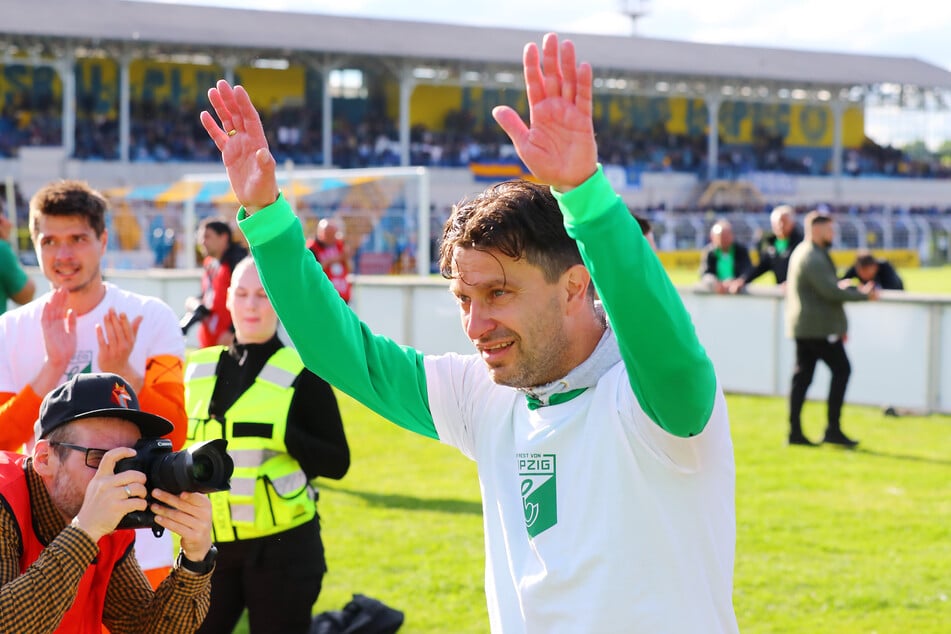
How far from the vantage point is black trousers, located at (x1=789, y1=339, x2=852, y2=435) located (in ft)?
35.7

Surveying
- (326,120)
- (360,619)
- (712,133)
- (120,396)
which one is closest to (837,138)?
(712,133)

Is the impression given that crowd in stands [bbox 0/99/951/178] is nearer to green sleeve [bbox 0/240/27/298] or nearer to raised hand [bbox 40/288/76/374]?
green sleeve [bbox 0/240/27/298]

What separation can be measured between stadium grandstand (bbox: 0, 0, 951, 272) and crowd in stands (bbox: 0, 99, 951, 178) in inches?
3.8

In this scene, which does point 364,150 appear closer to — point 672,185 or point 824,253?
point 672,185

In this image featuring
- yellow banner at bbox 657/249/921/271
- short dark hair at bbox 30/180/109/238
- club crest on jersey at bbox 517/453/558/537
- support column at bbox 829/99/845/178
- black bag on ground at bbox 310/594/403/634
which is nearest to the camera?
club crest on jersey at bbox 517/453/558/537

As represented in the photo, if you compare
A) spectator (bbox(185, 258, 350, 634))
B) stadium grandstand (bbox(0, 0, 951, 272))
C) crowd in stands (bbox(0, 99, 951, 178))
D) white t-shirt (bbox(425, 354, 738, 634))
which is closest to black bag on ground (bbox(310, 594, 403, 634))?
spectator (bbox(185, 258, 350, 634))

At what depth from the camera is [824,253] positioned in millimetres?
10797

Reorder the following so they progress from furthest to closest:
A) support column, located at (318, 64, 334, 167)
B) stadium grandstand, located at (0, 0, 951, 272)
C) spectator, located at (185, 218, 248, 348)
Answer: support column, located at (318, 64, 334, 167) → stadium grandstand, located at (0, 0, 951, 272) → spectator, located at (185, 218, 248, 348)

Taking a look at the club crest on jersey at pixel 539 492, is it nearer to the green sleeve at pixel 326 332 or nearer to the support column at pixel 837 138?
the green sleeve at pixel 326 332

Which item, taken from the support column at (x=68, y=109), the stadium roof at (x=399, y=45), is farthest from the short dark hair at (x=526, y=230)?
the stadium roof at (x=399, y=45)

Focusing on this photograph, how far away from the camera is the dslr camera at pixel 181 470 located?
2.89 meters

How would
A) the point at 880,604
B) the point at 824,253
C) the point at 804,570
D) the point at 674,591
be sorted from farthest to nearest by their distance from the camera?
the point at 824,253, the point at 804,570, the point at 880,604, the point at 674,591

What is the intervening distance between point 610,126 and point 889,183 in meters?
11.8

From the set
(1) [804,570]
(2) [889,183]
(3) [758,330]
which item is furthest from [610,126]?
(1) [804,570]
